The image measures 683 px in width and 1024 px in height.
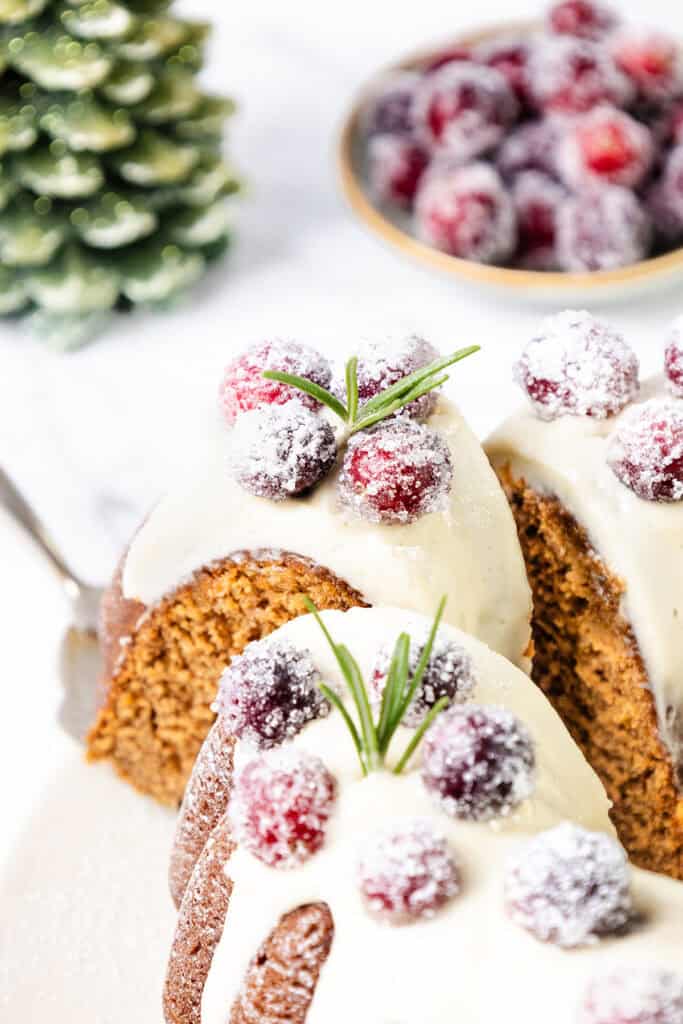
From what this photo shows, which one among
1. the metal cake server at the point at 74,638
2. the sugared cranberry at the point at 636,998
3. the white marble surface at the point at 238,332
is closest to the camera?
the sugared cranberry at the point at 636,998

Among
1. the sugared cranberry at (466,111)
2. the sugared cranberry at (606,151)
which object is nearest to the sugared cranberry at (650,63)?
the sugared cranberry at (606,151)

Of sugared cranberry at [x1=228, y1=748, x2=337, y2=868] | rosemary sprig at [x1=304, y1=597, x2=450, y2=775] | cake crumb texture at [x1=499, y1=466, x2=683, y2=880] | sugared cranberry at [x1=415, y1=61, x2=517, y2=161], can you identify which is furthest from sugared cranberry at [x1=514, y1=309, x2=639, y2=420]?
sugared cranberry at [x1=415, y1=61, x2=517, y2=161]

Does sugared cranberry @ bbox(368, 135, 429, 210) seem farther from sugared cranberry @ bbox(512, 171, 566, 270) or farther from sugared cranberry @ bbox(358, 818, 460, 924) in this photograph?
sugared cranberry @ bbox(358, 818, 460, 924)

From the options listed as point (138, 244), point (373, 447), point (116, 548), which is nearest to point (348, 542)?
point (373, 447)

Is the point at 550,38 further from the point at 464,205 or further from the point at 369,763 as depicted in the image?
the point at 369,763

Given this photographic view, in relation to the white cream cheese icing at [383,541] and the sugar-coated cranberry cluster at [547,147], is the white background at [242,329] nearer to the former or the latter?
the sugar-coated cranberry cluster at [547,147]

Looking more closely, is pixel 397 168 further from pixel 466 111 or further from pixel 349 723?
pixel 349 723
